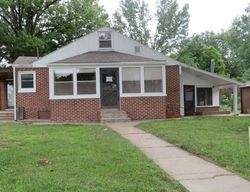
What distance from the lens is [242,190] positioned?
641 cm

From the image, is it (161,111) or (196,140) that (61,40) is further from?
(196,140)

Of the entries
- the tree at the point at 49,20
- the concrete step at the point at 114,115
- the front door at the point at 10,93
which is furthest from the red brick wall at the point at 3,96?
the concrete step at the point at 114,115

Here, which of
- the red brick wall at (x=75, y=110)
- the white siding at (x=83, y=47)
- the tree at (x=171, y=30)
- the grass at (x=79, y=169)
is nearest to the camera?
the grass at (x=79, y=169)

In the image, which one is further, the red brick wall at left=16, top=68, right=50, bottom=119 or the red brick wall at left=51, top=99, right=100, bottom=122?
the red brick wall at left=16, top=68, right=50, bottom=119

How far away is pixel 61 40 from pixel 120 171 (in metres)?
35.4

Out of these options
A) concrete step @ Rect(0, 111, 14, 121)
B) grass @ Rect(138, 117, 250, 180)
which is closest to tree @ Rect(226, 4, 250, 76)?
concrete step @ Rect(0, 111, 14, 121)

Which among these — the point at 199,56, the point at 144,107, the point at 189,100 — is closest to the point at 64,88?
the point at 144,107

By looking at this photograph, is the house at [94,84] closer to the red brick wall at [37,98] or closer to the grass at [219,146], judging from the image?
the red brick wall at [37,98]

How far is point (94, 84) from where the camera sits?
73.1 feet

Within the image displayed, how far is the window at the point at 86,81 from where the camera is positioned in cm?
2219

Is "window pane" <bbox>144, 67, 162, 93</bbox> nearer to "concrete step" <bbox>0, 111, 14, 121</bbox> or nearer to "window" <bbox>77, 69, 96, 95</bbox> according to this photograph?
"window" <bbox>77, 69, 96, 95</bbox>

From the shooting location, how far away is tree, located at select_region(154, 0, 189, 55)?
203 ft

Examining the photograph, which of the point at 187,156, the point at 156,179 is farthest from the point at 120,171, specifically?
the point at 187,156

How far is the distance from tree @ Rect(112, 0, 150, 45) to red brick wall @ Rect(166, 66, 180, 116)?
3770cm
